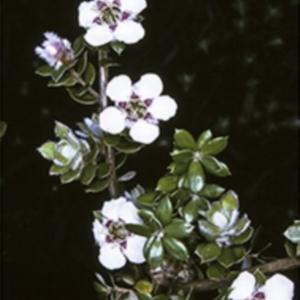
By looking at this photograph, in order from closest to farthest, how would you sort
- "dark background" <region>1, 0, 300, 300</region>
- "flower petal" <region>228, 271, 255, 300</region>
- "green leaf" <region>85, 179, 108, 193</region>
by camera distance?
"flower petal" <region>228, 271, 255, 300</region>
"green leaf" <region>85, 179, 108, 193</region>
"dark background" <region>1, 0, 300, 300</region>

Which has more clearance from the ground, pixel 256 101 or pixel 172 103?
pixel 172 103

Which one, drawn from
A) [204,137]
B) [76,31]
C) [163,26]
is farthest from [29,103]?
[204,137]

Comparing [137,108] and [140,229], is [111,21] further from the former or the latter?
[140,229]

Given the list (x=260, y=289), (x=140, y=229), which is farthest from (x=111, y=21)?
(x=260, y=289)

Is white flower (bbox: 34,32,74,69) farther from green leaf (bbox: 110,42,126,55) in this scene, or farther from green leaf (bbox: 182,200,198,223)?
green leaf (bbox: 182,200,198,223)

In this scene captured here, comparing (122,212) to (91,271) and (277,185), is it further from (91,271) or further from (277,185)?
(277,185)

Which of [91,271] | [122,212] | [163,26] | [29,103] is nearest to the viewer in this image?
[122,212]

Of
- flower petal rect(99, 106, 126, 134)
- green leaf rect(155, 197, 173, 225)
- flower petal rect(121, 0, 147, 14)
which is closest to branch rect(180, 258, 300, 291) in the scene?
green leaf rect(155, 197, 173, 225)
